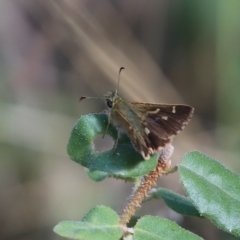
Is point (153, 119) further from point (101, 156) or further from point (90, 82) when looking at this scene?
point (90, 82)

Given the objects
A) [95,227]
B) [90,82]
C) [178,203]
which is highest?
[90,82]

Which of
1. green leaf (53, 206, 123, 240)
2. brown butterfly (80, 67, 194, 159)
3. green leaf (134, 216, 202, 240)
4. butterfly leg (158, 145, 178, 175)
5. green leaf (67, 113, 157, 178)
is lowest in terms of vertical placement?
green leaf (53, 206, 123, 240)

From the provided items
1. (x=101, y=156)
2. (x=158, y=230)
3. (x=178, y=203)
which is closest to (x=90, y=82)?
(x=178, y=203)

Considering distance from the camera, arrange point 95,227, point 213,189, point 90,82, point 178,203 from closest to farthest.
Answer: point 95,227 < point 213,189 < point 178,203 < point 90,82

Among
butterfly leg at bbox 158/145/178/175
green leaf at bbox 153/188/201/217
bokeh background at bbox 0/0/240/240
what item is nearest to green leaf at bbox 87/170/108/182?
green leaf at bbox 153/188/201/217

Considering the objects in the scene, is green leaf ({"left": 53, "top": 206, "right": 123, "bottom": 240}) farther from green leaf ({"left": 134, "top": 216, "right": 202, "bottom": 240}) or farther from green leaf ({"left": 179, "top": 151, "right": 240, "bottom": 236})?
green leaf ({"left": 179, "top": 151, "right": 240, "bottom": 236})

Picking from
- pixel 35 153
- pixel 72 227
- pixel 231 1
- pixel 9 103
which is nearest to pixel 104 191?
pixel 35 153

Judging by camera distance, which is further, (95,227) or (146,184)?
(146,184)
